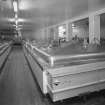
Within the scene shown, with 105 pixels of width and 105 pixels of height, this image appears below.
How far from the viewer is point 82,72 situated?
55.8 inches

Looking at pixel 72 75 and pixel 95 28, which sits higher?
pixel 95 28

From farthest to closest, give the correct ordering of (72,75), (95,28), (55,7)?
(95,28) → (55,7) → (72,75)

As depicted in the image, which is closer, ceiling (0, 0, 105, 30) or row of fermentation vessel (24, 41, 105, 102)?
row of fermentation vessel (24, 41, 105, 102)

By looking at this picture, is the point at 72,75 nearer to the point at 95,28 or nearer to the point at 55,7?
the point at 55,7

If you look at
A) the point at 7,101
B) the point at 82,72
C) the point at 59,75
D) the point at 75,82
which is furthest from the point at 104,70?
the point at 7,101

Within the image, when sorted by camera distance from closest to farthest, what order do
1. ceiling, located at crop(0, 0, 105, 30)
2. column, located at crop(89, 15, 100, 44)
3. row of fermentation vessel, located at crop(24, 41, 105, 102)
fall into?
row of fermentation vessel, located at crop(24, 41, 105, 102)
ceiling, located at crop(0, 0, 105, 30)
column, located at crop(89, 15, 100, 44)

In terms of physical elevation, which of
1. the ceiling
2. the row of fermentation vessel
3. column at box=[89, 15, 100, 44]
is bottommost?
the row of fermentation vessel

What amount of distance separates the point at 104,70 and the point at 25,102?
1230mm

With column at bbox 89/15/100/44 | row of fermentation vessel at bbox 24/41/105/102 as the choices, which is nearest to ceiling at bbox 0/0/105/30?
column at bbox 89/15/100/44

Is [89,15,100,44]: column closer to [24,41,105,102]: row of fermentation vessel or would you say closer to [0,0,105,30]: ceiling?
[0,0,105,30]: ceiling

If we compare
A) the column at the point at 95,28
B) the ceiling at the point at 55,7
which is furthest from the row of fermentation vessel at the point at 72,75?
the column at the point at 95,28

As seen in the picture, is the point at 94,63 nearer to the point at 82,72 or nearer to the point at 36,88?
the point at 82,72

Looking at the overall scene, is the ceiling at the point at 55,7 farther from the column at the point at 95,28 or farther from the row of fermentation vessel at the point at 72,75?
the row of fermentation vessel at the point at 72,75

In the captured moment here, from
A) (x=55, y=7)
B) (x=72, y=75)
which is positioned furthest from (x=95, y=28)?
(x=72, y=75)
